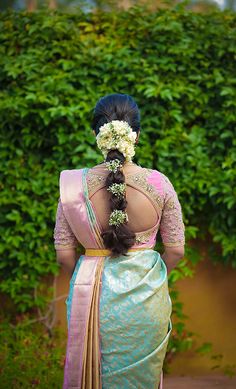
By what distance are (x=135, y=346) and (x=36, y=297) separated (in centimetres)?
223

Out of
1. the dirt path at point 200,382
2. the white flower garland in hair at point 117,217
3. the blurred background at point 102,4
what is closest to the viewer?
the white flower garland in hair at point 117,217

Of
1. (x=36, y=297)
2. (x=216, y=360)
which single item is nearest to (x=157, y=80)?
(x=36, y=297)

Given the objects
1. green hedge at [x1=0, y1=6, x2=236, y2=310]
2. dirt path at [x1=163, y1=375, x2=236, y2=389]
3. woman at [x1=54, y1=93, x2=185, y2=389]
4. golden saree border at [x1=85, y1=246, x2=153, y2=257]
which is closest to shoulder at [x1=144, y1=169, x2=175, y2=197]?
woman at [x1=54, y1=93, x2=185, y2=389]

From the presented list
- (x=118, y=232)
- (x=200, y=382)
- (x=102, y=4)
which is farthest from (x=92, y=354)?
(x=102, y=4)

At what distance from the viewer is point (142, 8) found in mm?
4867

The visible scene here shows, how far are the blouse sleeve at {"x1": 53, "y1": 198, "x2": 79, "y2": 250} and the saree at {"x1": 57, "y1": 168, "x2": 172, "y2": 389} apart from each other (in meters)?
0.04

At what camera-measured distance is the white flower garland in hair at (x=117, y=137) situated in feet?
8.86

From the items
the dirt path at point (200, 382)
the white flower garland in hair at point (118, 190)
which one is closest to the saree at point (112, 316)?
the white flower garland in hair at point (118, 190)

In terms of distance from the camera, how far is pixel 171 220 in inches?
111

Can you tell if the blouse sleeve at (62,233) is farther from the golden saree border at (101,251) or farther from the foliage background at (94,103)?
the foliage background at (94,103)

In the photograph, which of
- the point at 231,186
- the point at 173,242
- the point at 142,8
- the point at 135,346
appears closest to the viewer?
the point at 135,346

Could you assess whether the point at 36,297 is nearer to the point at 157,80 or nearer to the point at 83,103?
the point at 83,103

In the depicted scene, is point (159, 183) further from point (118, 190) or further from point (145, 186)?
point (118, 190)

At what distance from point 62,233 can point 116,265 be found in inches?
11.5
